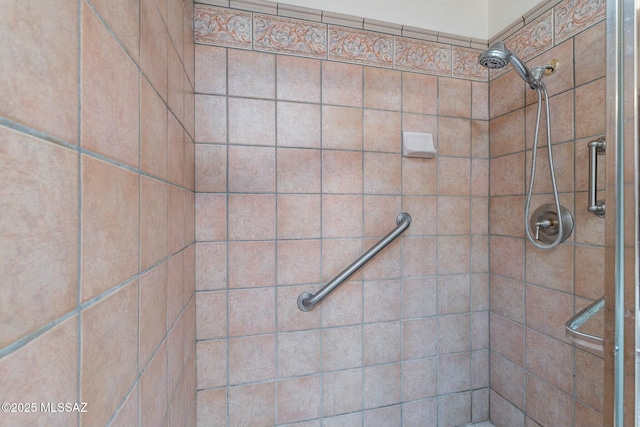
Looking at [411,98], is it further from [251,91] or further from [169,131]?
[169,131]

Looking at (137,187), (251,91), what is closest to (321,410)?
(137,187)

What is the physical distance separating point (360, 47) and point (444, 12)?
436mm

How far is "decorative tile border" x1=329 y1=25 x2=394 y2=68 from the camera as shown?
1036 millimetres

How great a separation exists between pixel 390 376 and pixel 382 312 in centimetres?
27

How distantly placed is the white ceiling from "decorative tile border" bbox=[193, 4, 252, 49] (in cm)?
19

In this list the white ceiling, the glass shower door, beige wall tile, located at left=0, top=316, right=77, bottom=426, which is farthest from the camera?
the white ceiling

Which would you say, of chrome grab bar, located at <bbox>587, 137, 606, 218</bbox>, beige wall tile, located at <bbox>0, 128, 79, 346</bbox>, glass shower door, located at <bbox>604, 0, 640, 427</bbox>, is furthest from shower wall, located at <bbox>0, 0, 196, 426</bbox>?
chrome grab bar, located at <bbox>587, 137, 606, 218</bbox>

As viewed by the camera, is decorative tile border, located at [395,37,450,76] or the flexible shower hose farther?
decorative tile border, located at [395,37,450,76]

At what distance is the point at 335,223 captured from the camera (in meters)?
1.03

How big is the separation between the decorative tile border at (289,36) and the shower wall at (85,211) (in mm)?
453

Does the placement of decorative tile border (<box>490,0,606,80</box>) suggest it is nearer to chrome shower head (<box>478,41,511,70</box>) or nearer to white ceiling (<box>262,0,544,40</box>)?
white ceiling (<box>262,0,544,40</box>)

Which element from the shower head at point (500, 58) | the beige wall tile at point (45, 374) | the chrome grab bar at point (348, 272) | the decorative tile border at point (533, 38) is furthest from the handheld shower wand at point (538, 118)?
the beige wall tile at point (45, 374)

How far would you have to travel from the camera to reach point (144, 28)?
466 mm

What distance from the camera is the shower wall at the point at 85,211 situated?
7.9 inches
